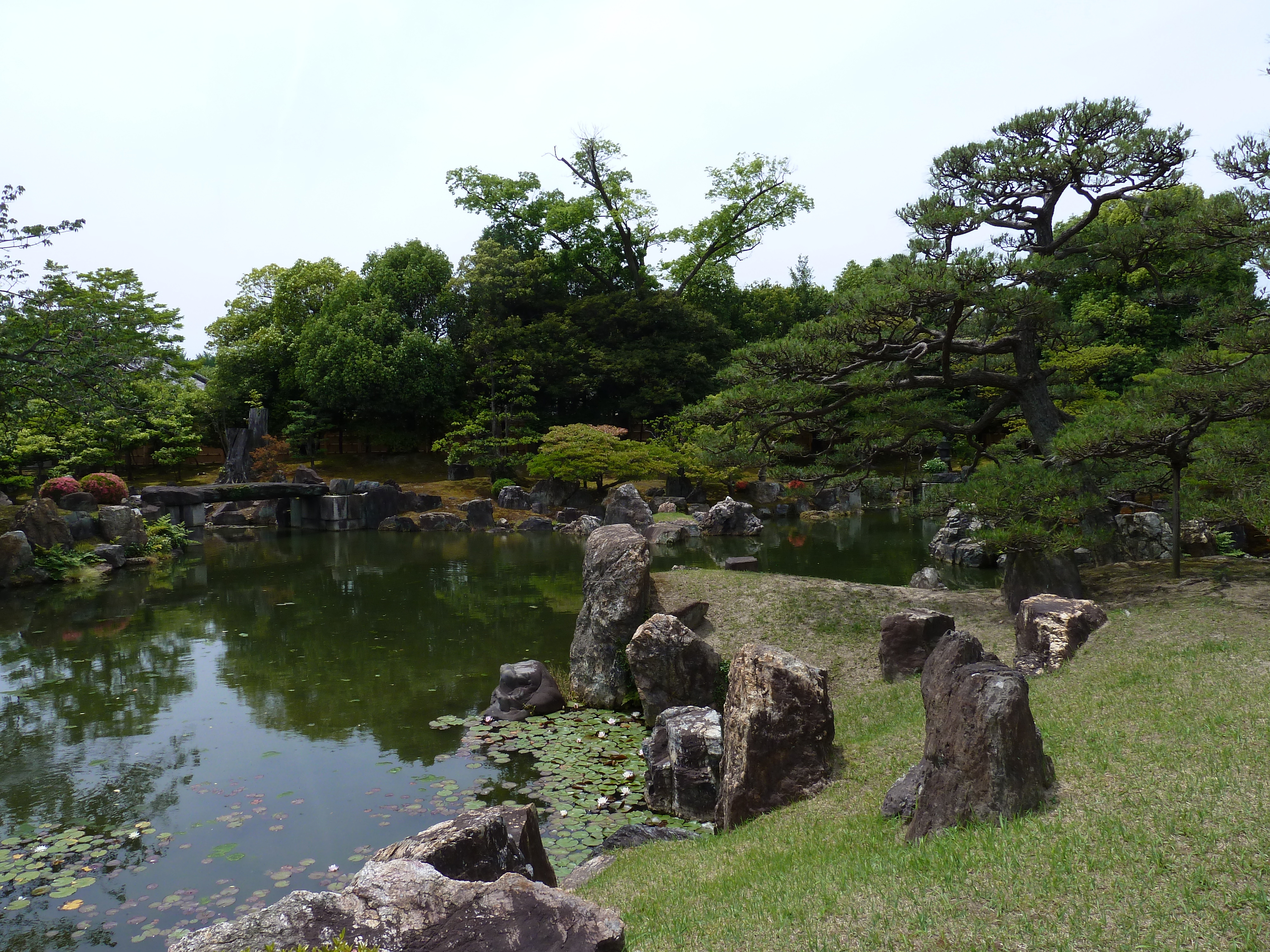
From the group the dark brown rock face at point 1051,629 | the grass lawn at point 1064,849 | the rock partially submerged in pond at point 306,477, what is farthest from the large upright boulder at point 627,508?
the grass lawn at point 1064,849

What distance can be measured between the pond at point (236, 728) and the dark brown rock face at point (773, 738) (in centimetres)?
122

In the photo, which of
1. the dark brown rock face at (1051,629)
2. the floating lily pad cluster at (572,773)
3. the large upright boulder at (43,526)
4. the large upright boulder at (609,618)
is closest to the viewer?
the floating lily pad cluster at (572,773)

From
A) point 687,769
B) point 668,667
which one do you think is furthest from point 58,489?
point 687,769

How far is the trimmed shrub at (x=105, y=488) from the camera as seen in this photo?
23.9 metres

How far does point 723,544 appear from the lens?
2302 cm

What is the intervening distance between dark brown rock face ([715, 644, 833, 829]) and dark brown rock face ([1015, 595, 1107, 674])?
2.43 metres

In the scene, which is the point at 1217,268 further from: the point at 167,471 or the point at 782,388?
the point at 167,471

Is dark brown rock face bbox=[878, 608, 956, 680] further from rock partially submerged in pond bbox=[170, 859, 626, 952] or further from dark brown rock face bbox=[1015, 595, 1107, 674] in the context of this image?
rock partially submerged in pond bbox=[170, 859, 626, 952]

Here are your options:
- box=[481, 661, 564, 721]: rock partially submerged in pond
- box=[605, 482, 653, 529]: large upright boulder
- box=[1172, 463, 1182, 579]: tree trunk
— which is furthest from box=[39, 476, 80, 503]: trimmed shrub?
box=[1172, 463, 1182, 579]: tree trunk

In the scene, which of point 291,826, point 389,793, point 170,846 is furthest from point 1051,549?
point 170,846

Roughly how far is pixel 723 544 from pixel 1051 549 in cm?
1368

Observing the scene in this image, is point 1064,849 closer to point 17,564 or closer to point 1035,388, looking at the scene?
point 1035,388

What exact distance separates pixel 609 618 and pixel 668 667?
1.37 meters

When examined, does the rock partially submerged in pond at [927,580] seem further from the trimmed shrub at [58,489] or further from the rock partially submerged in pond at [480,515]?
the trimmed shrub at [58,489]
